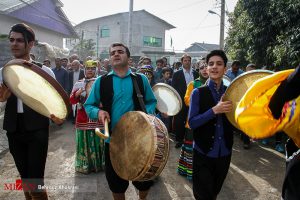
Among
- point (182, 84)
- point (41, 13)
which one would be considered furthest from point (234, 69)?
point (41, 13)

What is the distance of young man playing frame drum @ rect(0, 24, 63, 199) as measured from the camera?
305cm

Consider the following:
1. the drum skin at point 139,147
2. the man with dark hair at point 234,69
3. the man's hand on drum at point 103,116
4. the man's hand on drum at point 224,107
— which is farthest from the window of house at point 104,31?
the man's hand on drum at point 224,107

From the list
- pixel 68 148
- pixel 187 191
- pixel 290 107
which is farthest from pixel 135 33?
pixel 290 107

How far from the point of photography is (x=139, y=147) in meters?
2.73

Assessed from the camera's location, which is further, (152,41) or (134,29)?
(152,41)

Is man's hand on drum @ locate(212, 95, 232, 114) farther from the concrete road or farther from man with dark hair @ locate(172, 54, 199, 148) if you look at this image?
man with dark hair @ locate(172, 54, 199, 148)

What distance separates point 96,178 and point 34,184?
1.71 metres

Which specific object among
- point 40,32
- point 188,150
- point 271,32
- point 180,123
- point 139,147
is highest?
point 40,32

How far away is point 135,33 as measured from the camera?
36812mm

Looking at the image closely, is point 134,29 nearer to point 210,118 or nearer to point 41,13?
point 41,13

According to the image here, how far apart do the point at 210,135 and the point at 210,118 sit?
21cm

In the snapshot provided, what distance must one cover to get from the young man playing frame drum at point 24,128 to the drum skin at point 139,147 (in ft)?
2.54

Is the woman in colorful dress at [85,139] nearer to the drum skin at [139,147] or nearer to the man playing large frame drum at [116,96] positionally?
the man playing large frame drum at [116,96]

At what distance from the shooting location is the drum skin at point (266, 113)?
1613 mm
